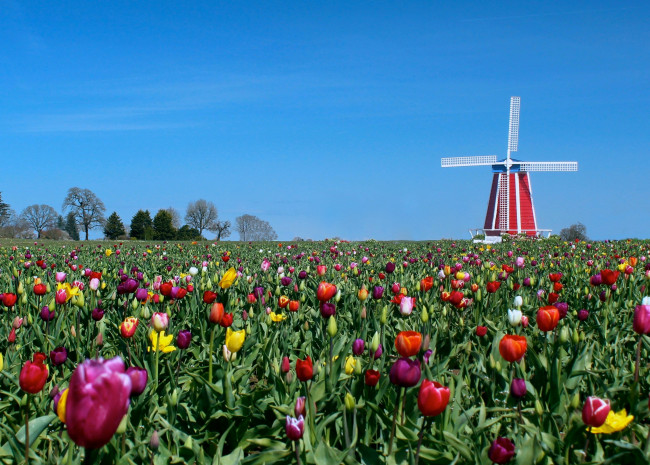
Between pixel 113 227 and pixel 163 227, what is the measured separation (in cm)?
1233

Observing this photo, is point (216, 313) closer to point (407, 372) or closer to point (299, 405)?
point (299, 405)

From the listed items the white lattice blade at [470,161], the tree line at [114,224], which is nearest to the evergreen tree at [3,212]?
the tree line at [114,224]

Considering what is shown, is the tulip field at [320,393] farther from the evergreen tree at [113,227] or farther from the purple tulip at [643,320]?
the evergreen tree at [113,227]

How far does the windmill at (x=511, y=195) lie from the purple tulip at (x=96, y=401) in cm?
3991

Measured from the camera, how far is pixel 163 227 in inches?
2566

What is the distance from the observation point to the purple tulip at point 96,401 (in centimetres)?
104

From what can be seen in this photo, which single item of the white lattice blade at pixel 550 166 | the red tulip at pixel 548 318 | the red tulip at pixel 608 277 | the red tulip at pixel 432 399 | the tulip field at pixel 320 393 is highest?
the white lattice blade at pixel 550 166

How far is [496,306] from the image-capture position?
4918mm

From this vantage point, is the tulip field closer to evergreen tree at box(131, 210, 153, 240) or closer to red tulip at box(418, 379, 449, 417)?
red tulip at box(418, 379, 449, 417)

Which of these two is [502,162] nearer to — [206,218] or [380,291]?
[380,291]

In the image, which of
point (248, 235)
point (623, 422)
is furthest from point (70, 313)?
point (248, 235)

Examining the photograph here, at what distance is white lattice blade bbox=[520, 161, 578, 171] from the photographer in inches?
1731

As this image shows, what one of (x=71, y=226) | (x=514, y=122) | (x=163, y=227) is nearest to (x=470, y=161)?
(x=514, y=122)

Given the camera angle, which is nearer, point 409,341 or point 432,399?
point 432,399
